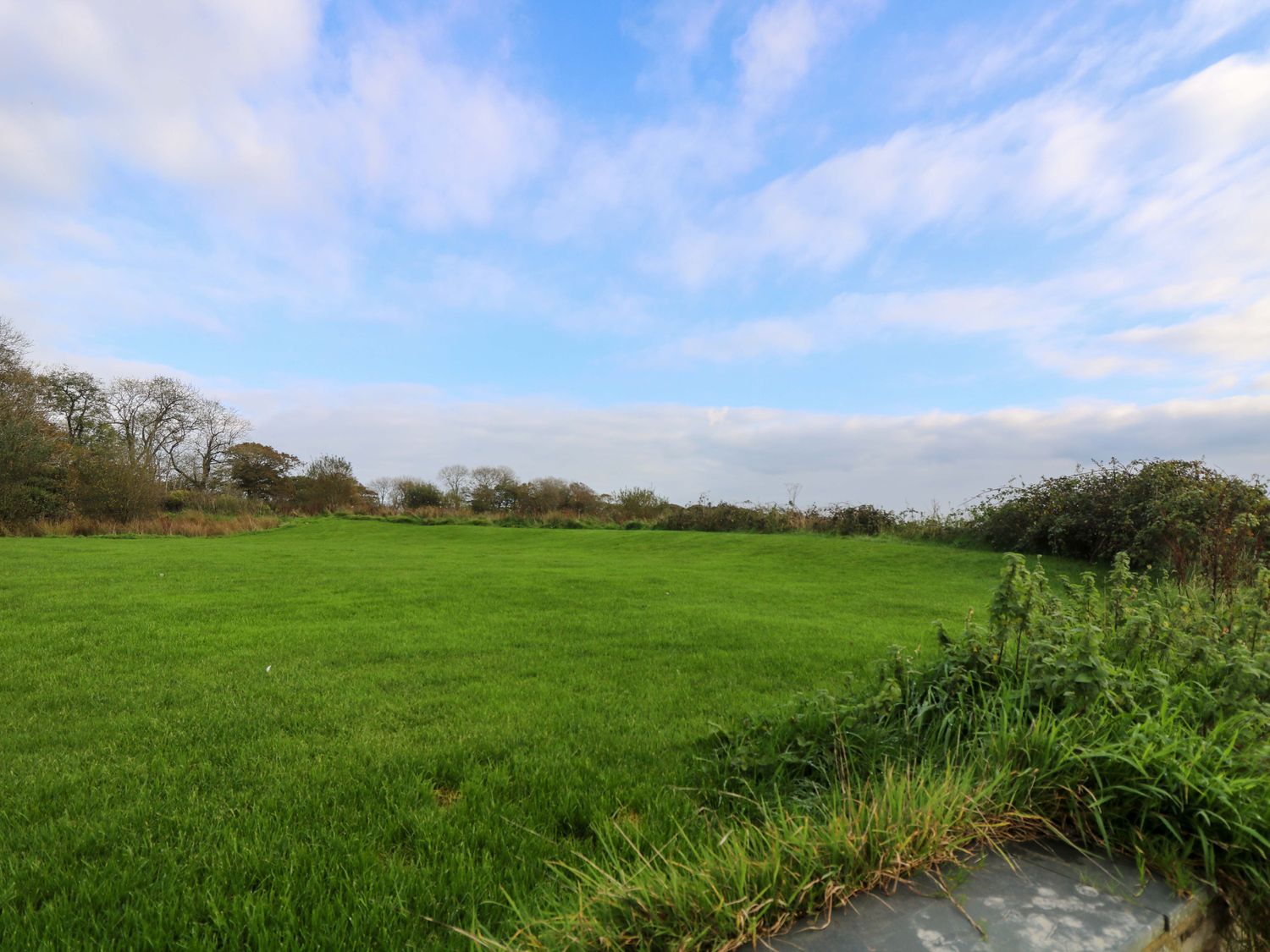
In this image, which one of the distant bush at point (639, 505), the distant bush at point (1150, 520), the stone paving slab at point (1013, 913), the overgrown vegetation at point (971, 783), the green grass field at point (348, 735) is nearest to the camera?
the stone paving slab at point (1013, 913)

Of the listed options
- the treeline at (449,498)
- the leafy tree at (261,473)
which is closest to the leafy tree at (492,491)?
the treeline at (449,498)

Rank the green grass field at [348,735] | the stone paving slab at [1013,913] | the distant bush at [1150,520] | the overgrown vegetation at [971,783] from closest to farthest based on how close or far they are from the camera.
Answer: the stone paving slab at [1013,913], the overgrown vegetation at [971,783], the green grass field at [348,735], the distant bush at [1150,520]

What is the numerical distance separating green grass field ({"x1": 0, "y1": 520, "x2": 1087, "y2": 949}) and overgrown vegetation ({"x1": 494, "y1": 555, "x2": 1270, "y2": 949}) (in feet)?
1.18

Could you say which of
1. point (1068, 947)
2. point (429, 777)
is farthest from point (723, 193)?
point (1068, 947)

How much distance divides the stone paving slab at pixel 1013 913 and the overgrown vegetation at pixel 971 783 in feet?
0.21

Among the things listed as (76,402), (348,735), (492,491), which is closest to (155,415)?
(76,402)

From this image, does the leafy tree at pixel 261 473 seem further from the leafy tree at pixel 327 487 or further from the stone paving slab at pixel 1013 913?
the stone paving slab at pixel 1013 913

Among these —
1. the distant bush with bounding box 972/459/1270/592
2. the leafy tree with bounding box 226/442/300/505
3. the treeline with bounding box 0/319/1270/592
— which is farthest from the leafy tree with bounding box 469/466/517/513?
the distant bush with bounding box 972/459/1270/592

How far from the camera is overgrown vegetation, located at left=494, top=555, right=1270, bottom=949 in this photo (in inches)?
60.2

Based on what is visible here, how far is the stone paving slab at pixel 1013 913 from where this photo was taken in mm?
1372

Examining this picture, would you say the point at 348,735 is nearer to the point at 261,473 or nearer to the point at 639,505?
the point at 639,505

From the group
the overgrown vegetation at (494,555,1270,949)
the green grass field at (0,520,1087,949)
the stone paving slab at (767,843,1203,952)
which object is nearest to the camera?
the stone paving slab at (767,843,1203,952)

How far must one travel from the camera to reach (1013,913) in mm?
1482

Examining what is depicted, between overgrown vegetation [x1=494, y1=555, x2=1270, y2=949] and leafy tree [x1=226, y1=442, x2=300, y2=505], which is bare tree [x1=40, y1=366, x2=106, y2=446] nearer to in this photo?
leafy tree [x1=226, y1=442, x2=300, y2=505]
